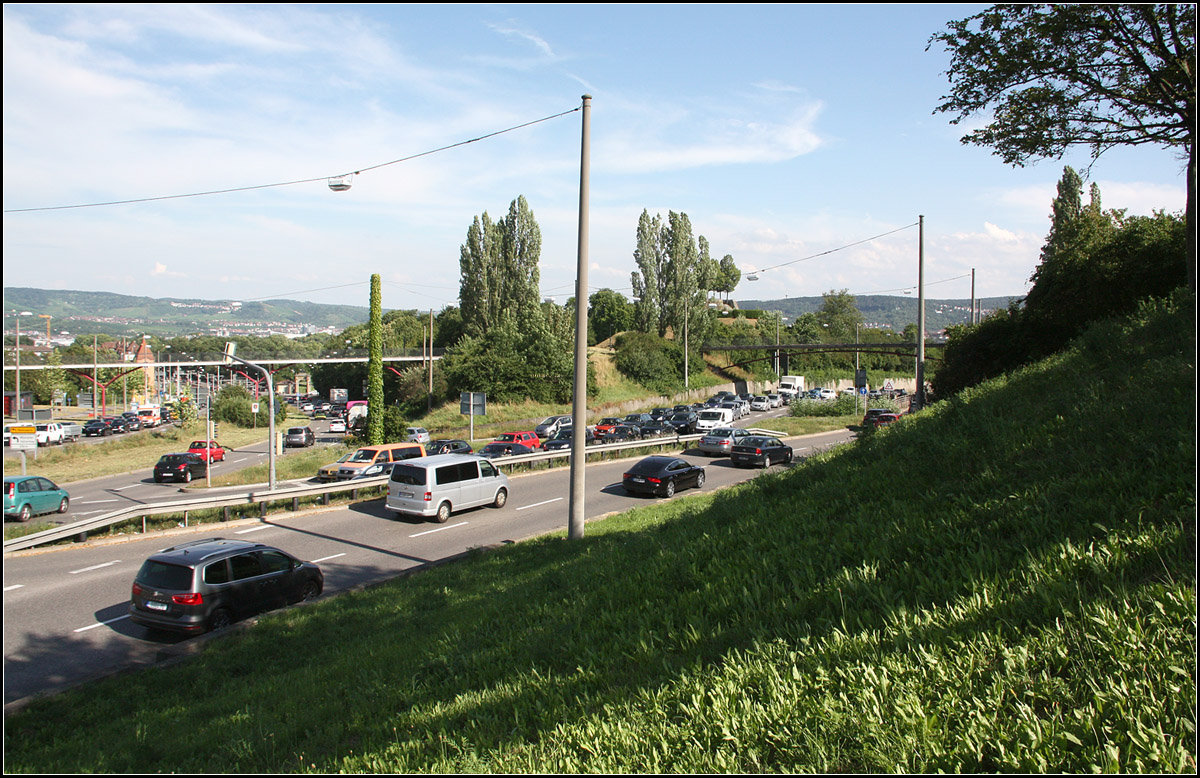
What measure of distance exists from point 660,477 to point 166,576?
1554 cm

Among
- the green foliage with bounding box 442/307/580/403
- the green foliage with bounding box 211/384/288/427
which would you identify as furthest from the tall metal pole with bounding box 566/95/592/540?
the green foliage with bounding box 211/384/288/427

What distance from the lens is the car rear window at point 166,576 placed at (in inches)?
420

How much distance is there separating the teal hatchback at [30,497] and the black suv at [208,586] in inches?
621

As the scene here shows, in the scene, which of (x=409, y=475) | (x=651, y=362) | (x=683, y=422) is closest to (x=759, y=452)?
(x=409, y=475)

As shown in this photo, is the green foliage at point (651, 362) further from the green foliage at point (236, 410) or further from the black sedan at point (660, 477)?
the black sedan at point (660, 477)

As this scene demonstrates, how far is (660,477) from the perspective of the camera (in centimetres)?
2353

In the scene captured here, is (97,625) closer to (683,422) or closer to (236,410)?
(683,422)

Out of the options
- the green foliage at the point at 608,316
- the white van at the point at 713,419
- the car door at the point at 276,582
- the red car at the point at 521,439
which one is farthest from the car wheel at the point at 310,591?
the green foliage at the point at 608,316

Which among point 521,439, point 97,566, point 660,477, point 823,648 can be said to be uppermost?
point 823,648

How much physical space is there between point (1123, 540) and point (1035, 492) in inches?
62.0

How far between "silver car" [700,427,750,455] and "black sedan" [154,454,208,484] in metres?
25.7

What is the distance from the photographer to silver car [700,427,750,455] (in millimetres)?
34312

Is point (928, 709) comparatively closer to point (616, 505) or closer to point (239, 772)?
point (239, 772)

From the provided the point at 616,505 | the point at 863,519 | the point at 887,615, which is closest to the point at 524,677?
the point at 887,615
